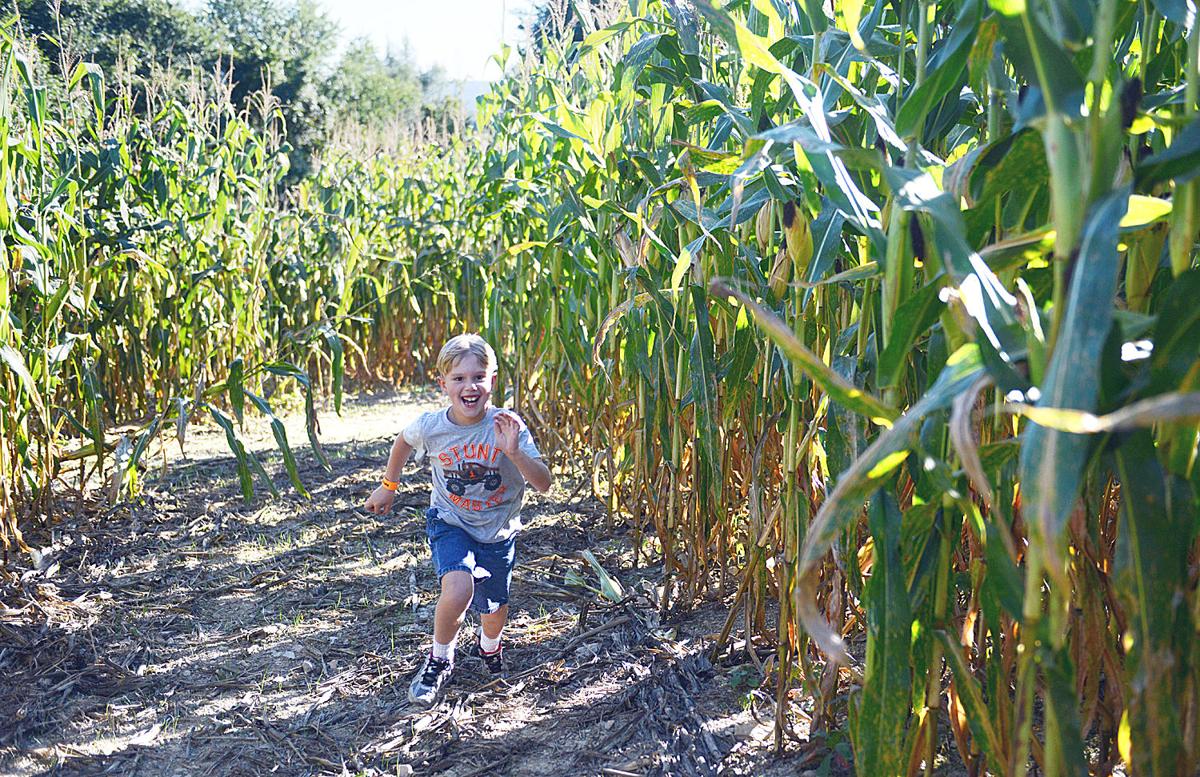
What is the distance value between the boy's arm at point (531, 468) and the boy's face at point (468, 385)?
23 cm

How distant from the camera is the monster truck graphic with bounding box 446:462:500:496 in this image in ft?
9.18

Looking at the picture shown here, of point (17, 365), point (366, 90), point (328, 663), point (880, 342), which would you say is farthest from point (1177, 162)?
point (366, 90)

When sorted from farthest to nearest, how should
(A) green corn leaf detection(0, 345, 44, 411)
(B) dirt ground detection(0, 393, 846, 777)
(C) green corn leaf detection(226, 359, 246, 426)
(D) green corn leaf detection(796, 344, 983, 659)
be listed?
(C) green corn leaf detection(226, 359, 246, 426) → (A) green corn leaf detection(0, 345, 44, 411) → (B) dirt ground detection(0, 393, 846, 777) → (D) green corn leaf detection(796, 344, 983, 659)

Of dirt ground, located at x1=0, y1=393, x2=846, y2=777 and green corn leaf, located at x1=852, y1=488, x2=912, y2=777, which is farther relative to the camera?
dirt ground, located at x1=0, y1=393, x2=846, y2=777

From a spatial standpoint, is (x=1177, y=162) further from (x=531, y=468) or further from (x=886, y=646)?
(x=531, y=468)

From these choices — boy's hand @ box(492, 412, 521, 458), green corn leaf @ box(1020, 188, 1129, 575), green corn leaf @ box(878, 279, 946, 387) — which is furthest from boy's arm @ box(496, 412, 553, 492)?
green corn leaf @ box(1020, 188, 1129, 575)

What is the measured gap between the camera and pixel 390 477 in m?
2.80

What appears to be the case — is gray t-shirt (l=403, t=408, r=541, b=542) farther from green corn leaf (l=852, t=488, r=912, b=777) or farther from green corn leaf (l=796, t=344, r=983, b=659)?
green corn leaf (l=796, t=344, r=983, b=659)

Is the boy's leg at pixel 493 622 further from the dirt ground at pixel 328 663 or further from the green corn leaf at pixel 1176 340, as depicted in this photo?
the green corn leaf at pixel 1176 340

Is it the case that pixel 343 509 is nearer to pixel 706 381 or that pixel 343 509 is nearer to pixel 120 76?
pixel 706 381

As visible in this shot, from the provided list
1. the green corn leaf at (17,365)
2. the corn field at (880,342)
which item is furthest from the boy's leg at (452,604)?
the green corn leaf at (17,365)

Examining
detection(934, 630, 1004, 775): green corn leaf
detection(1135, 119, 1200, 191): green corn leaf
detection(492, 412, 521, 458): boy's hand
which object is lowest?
detection(934, 630, 1004, 775): green corn leaf

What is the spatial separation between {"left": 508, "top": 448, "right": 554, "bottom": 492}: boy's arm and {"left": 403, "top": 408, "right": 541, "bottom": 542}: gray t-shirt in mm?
142

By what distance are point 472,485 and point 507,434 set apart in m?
0.27
